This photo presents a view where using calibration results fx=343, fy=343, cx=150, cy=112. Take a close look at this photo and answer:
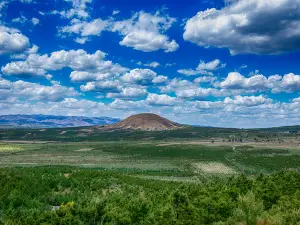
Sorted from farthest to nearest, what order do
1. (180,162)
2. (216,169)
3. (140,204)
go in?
(180,162)
(216,169)
(140,204)

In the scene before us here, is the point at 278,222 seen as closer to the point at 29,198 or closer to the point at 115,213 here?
the point at 115,213

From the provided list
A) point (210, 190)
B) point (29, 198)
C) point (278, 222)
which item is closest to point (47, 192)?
point (29, 198)

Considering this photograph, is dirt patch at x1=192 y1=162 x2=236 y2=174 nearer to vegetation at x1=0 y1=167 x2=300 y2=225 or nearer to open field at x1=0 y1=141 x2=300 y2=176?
open field at x1=0 y1=141 x2=300 y2=176

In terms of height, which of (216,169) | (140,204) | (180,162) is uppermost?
(140,204)

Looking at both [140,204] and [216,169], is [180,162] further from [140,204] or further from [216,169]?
[140,204]

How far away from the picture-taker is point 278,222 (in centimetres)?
2558

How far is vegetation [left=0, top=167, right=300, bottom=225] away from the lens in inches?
1067

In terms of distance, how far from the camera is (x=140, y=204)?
99.6ft

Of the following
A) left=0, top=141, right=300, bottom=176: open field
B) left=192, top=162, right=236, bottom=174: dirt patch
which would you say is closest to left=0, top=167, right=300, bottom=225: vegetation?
left=192, top=162, right=236, bottom=174: dirt patch

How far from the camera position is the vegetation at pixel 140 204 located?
27.1 metres

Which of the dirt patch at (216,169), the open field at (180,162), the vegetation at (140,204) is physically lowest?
the dirt patch at (216,169)

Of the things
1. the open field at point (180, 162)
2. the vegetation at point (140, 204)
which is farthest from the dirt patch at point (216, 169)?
the vegetation at point (140, 204)

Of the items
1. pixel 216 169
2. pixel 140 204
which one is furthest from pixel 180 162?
pixel 140 204

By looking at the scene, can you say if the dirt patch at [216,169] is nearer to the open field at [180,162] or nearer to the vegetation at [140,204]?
the open field at [180,162]
